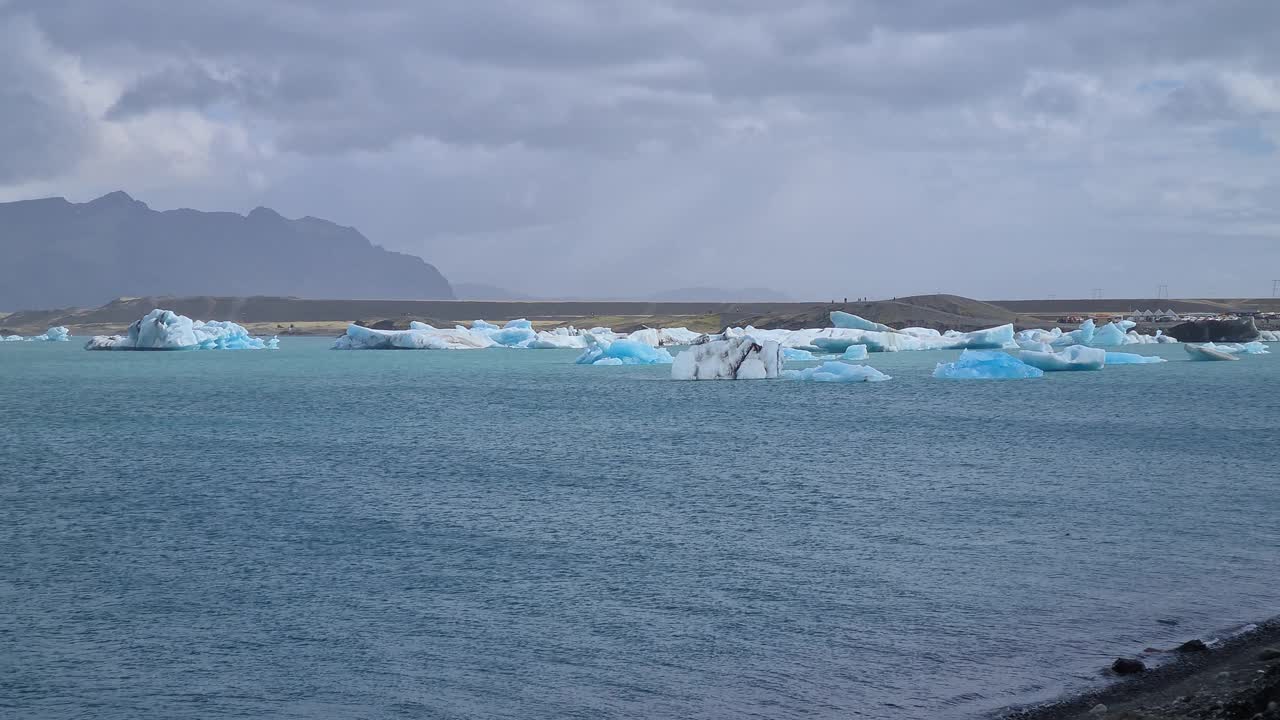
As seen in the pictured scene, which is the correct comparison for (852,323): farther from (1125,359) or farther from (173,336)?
(173,336)

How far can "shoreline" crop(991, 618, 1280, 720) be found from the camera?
313 inches

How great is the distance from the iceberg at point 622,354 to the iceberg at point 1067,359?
2065cm

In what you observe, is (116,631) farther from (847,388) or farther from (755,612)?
(847,388)

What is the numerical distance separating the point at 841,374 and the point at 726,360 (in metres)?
4.74

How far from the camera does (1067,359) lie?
5041cm

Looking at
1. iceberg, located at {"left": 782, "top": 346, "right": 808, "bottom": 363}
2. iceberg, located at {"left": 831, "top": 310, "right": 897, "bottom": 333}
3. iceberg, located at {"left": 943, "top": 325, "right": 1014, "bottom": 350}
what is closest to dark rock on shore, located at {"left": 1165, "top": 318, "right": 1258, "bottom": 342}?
iceberg, located at {"left": 943, "top": 325, "right": 1014, "bottom": 350}

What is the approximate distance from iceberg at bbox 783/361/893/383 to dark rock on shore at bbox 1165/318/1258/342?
43684 mm

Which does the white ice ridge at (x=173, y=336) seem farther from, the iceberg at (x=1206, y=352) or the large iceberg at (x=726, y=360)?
the iceberg at (x=1206, y=352)

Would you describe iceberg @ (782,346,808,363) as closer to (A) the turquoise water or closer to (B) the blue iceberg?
(B) the blue iceberg

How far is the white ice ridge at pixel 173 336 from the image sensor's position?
3312 inches

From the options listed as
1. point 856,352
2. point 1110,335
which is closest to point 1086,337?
point 1110,335

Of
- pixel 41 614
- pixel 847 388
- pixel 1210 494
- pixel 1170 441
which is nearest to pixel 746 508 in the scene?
pixel 1210 494

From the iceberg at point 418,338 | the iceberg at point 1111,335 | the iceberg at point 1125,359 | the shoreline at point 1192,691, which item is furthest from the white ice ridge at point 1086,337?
the shoreline at point 1192,691

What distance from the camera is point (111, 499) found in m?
19.8
